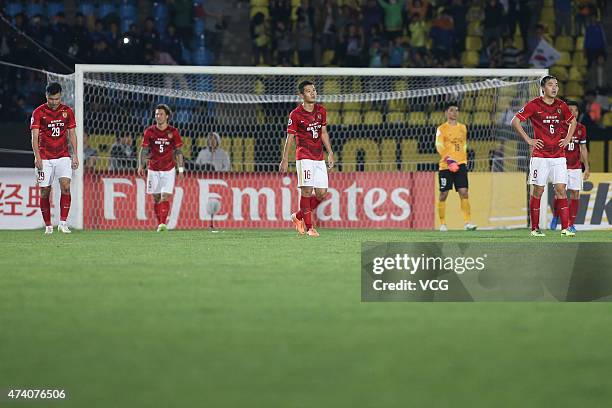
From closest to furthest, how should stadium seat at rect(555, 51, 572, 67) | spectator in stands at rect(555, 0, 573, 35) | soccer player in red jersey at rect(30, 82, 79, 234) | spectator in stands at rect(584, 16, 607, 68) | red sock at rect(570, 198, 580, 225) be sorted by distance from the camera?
soccer player in red jersey at rect(30, 82, 79, 234) → red sock at rect(570, 198, 580, 225) → spectator in stands at rect(584, 16, 607, 68) → stadium seat at rect(555, 51, 572, 67) → spectator in stands at rect(555, 0, 573, 35)

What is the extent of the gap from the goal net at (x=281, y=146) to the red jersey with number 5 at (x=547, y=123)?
2650 mm

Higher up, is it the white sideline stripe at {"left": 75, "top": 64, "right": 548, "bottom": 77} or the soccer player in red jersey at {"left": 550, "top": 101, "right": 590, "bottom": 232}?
the white sideline stripe at {"left": 75, "top": 64, "right": 548, "bottom": 77}

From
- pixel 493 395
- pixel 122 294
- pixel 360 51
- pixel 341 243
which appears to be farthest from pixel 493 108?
pixel 493 395

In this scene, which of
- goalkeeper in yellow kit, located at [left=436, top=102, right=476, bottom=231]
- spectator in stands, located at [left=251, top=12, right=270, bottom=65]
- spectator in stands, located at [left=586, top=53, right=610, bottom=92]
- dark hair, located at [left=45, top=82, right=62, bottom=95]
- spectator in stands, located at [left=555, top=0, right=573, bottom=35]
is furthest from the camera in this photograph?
spectator in stands, located at [left=555, top=0, right=573, bottom=35]

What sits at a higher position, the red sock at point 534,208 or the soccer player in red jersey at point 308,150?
the soccer player in red jersey at point 308,150

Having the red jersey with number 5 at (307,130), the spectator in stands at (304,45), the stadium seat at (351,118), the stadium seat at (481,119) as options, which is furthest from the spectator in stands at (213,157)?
the spectator in stands at (304,45)

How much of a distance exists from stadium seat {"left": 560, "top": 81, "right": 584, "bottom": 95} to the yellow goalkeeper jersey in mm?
6580

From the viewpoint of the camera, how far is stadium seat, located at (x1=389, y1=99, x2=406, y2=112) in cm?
1706

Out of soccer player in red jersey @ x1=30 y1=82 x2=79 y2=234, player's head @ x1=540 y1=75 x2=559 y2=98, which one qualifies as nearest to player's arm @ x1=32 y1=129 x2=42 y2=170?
soccer player in red jersey @ x1=30 y1=82 x2=79 y2=234

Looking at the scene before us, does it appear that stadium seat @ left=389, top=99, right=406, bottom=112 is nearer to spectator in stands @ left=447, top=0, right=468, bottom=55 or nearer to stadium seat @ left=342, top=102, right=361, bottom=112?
stadium seat @ left=342, top=102, right=361, bottom=112

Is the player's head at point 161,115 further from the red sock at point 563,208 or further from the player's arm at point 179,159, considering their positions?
the red sock at point 563,208

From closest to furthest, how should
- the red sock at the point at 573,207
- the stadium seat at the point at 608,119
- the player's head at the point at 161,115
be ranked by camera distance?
the player's head at the point at 161,115, the red sock at the point at 573,207, the stadium seat at the point at 608,119

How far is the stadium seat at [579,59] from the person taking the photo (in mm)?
20953

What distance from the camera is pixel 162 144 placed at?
1399 centimetres
